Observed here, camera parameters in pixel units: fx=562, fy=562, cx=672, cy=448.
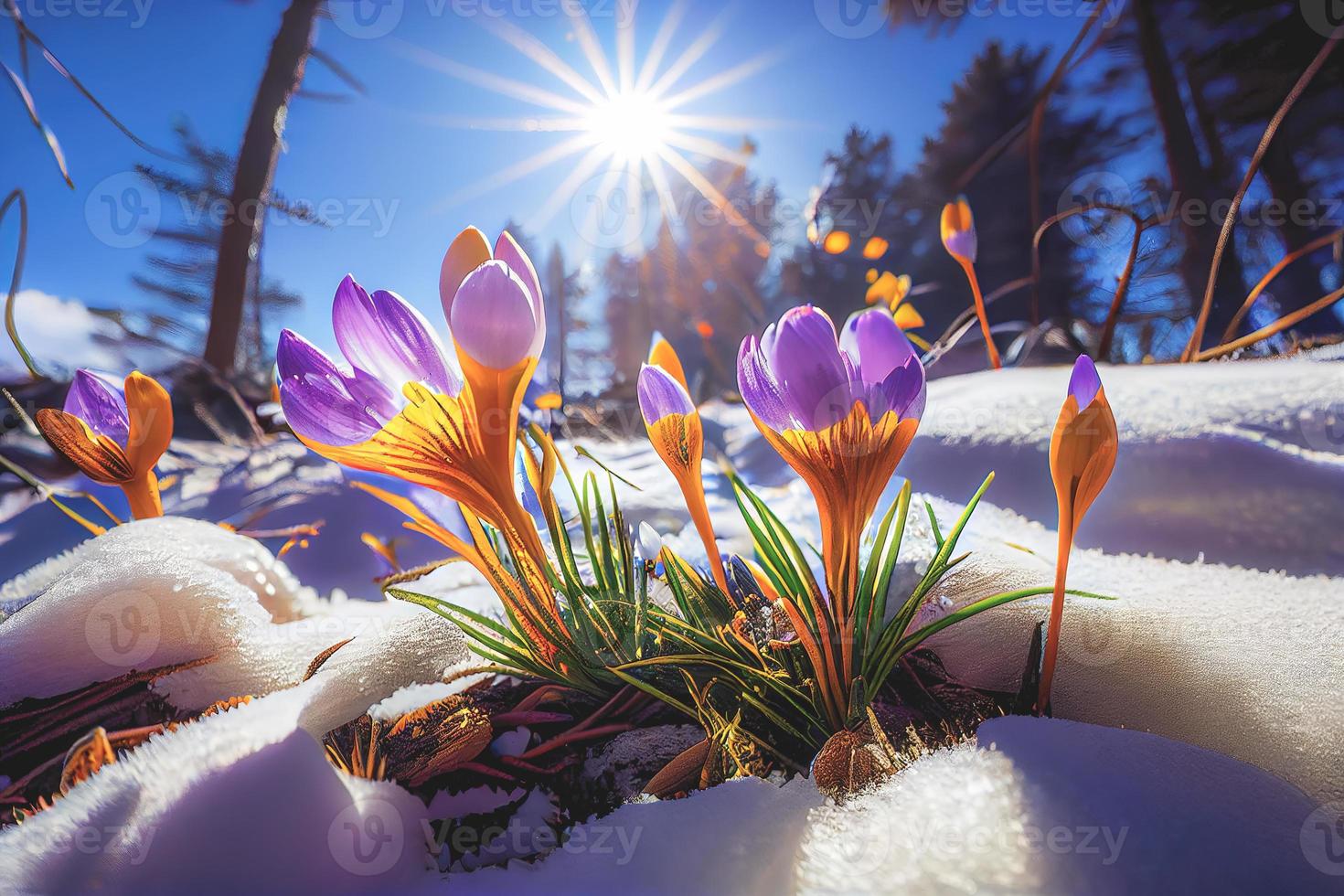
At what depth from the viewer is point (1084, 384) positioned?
0.69ft

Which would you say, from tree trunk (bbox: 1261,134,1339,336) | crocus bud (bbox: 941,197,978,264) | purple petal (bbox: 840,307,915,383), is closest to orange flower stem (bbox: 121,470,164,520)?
purple petal (bbox: 840,307,915,383)

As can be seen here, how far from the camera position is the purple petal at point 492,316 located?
7.7 inches

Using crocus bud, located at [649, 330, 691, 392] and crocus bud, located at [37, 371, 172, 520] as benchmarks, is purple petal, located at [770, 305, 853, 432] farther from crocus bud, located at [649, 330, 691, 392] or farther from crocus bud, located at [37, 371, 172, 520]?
crocus bud, located at [37, 371, 172, 520]

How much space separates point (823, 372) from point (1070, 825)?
0.15 meters

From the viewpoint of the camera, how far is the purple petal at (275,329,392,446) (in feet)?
0.61

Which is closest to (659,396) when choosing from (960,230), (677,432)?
(677,432)

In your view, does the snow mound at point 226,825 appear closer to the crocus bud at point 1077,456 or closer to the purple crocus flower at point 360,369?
the purple crocus flower at point 360,369

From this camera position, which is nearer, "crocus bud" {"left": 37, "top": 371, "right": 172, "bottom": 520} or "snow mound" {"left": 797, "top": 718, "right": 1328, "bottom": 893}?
"snow mound" {"left": 797, "top": 718, "right": 1328, "bottom": 893}

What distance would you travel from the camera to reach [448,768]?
0.22 m

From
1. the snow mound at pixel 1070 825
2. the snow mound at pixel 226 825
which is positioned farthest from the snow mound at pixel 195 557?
the snow mound at pixel 1070 825

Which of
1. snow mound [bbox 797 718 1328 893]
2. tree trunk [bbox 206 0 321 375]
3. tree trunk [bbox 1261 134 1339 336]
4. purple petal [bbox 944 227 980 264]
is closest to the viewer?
snow mound [bbox 797 718 1328 893]

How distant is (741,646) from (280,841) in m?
0.17

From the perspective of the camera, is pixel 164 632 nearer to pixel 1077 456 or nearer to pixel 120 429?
pixel 120 429

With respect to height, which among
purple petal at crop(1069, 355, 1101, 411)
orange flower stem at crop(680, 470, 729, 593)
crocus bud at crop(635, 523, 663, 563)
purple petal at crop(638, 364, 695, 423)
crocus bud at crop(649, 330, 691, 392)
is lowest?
crocus bud at crop(635, 523, 663, 563)
